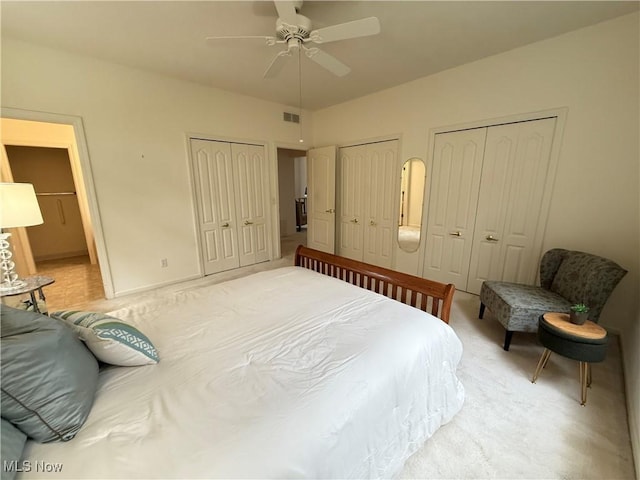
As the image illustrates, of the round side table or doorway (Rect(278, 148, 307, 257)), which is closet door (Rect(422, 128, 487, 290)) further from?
doorway (Rect(278, 148, 307, 257))

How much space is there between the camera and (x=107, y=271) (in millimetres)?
3104

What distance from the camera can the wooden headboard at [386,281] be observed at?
1.67m

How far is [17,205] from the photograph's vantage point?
6.37 feet

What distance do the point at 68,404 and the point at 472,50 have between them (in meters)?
3.95

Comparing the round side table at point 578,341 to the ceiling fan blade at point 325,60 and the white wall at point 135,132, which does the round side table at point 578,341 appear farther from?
the white wall at point 135,132

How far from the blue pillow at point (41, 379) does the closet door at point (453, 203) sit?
3.66m

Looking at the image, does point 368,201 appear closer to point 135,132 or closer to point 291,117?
point 291,117

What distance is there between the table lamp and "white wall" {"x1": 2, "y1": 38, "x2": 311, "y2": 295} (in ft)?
3.08

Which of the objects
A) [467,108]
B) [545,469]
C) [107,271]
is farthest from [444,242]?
[107,271]

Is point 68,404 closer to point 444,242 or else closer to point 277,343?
point 277,343

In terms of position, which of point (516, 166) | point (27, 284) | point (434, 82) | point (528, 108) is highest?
point (434, 82)

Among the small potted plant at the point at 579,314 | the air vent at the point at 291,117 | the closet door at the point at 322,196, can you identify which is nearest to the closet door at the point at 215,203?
the air vent at the point at 291,117

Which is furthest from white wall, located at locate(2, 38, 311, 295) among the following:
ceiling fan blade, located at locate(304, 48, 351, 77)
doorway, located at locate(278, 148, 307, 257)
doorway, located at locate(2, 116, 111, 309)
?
doorway, located at locate(278, 148, 307, 257)

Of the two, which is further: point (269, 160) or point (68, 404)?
point (269, 160)
